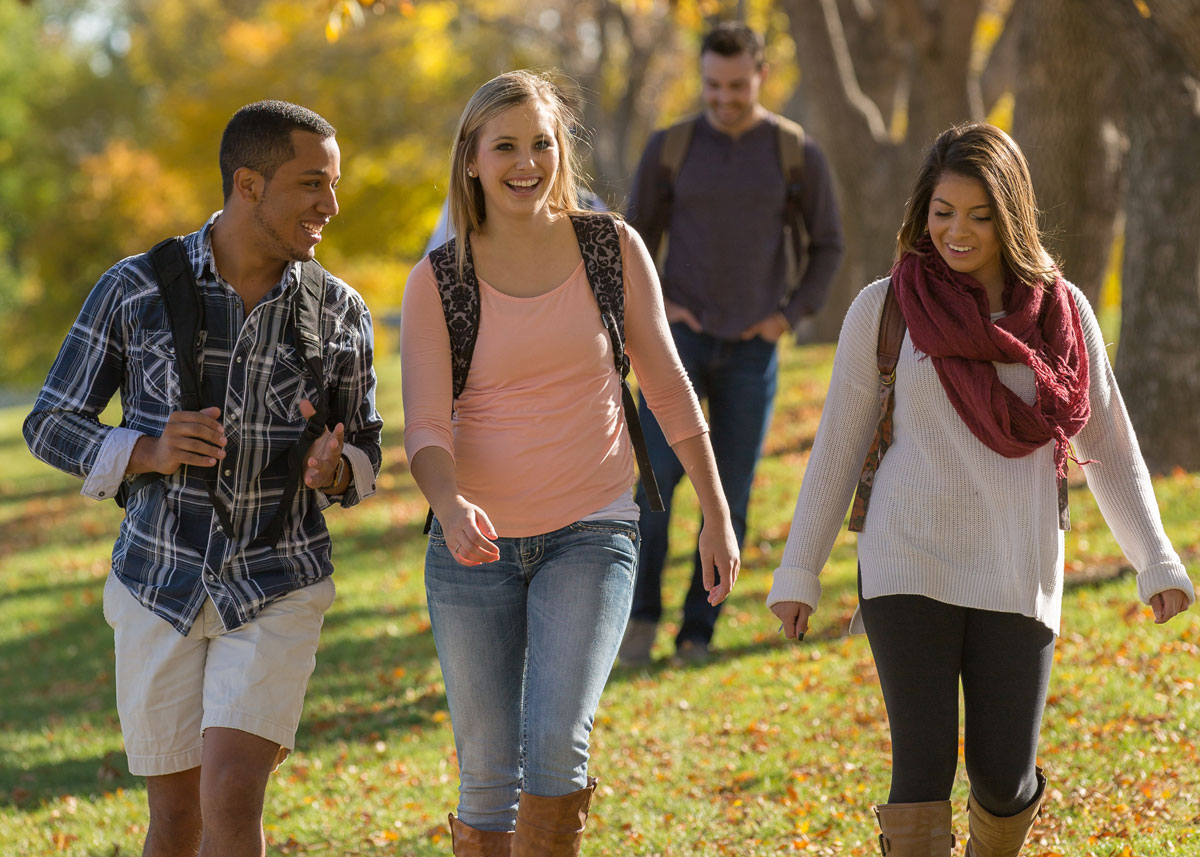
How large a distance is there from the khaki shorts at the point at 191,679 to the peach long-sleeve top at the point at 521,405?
24.4 inches

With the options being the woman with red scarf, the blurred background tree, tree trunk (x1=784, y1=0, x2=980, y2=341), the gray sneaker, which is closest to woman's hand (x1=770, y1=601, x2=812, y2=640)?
the woman with red scarf

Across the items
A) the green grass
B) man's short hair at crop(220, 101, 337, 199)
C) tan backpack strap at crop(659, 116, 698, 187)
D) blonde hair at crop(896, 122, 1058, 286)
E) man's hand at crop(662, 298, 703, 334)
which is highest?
tan backpack strap at crop(659, 116, 698, 187)

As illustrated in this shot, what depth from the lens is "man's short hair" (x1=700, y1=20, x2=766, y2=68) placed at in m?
6.47

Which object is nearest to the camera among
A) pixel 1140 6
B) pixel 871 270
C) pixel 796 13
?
pixel 1140 6

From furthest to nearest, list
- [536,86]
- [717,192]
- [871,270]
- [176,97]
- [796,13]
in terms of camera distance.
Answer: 1. [176,97]
2. [871,270]
3. [796,13]
4. [717,192]
5. [536,86]

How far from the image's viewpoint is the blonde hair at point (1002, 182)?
11.7 feet

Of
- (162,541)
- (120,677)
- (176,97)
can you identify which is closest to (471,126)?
(162,541)

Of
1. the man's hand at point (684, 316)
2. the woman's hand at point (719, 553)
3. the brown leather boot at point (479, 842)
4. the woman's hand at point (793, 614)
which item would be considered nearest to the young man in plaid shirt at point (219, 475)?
the brown leather boot at point (479, 842)

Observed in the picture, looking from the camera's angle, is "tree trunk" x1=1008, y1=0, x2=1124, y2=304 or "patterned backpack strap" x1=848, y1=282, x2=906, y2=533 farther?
"tree trunk" x1=1008, y1=0, x2=1124, y2=304

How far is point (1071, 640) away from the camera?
7055 millimetres

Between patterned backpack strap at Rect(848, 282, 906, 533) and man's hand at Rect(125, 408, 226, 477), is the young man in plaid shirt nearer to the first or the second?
man's hand at Rect(125, 408, 226, 477)

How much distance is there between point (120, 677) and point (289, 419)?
0.78m

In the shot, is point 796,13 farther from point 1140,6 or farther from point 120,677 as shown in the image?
point 120,677

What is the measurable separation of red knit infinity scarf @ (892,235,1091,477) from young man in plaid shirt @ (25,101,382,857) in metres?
1.51
